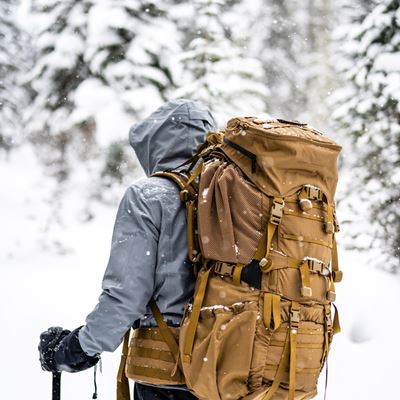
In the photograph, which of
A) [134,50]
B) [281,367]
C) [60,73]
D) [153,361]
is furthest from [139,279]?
[60,73]

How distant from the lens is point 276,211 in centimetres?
255

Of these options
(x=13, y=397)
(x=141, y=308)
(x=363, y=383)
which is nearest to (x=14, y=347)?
(x=13, y=397)

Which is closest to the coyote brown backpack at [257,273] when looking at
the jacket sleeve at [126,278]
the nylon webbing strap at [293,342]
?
the nylon webbing strap at [293,342]

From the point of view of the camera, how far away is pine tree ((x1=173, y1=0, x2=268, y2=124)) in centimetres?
1412

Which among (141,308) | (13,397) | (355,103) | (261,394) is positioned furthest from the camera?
(355,103)

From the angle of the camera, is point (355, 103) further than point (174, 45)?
No

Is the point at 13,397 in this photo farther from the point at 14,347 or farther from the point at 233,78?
the point at 233,78

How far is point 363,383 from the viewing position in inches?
291

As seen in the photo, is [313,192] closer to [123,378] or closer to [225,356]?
[225,356]

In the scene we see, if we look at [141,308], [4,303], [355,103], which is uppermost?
[355,103]

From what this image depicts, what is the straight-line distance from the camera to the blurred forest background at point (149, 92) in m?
11.5

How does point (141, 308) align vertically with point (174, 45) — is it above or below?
below

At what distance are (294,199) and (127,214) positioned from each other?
31.0 inches

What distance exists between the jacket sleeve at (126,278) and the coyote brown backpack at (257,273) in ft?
0.55
